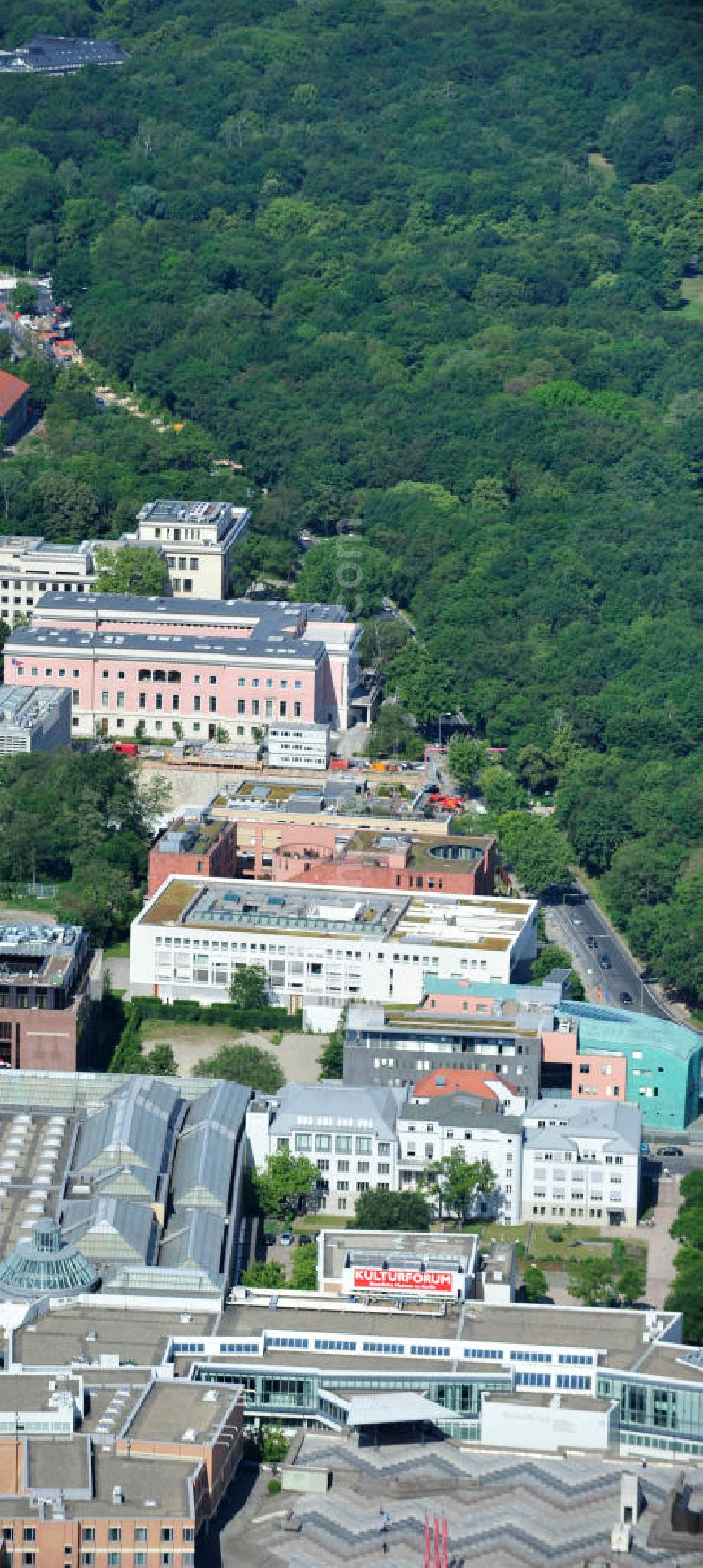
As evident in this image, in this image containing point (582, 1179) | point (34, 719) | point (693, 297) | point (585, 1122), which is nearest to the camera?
point (582, 1179)

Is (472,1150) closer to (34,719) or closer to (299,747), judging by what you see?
(299,747)

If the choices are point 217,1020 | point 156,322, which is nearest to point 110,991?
point 217,1020

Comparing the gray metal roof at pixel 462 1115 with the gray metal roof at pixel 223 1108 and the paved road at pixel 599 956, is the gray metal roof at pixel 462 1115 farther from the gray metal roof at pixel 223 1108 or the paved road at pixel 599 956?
the paved road at pixel 599 956

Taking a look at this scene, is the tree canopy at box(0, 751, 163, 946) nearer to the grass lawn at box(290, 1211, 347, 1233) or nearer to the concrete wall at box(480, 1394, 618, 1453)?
the grass lawn at box(290, 1211, 347, 1233)

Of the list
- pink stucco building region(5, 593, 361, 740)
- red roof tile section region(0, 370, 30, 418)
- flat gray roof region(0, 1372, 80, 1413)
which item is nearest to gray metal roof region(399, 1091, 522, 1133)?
flat gray roof region(0, 1372, 80, 1413)

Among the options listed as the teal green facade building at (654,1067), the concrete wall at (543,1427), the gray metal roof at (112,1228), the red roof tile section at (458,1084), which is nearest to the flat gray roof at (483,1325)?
the concrete wall at (543,1427)

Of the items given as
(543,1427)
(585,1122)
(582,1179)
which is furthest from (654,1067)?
(543,1427)
